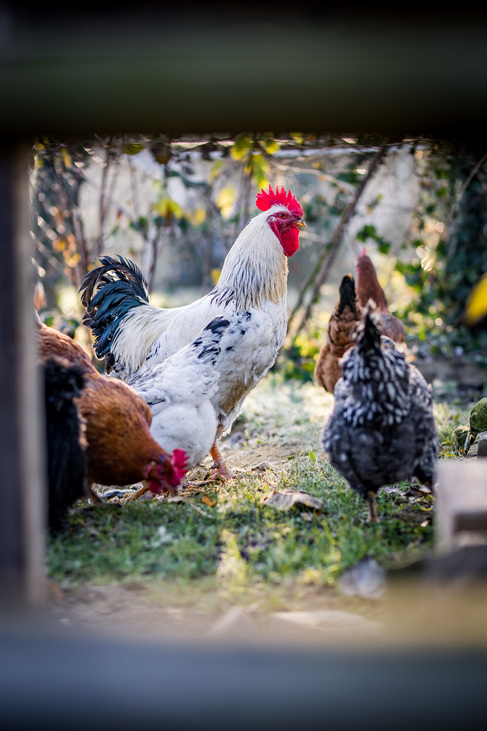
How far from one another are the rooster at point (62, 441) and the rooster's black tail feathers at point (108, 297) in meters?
2.17

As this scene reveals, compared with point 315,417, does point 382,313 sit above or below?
above

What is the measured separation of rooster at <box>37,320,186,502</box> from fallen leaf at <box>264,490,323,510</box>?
0.60 metres

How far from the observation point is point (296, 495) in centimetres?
359

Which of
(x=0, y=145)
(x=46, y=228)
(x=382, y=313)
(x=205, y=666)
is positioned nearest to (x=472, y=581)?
(x=205, y=666)

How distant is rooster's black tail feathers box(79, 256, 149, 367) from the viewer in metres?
5.27

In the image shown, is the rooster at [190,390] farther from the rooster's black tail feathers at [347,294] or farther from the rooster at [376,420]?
the rooster's black tail feathers at [347,294]

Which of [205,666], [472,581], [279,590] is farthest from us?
[279,590]

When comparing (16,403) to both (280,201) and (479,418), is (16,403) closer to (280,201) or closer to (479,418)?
(280,201)

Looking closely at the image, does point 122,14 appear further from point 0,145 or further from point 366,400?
point 366,400

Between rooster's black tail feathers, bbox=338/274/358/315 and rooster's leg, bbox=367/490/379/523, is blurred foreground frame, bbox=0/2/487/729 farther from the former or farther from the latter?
rooster's black tail feathers, bbox=338/274/358/315

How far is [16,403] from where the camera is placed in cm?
164

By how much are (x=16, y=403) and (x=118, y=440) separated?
5.66ft

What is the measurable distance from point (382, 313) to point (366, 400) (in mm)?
2758

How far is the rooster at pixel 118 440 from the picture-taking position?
3.31m
